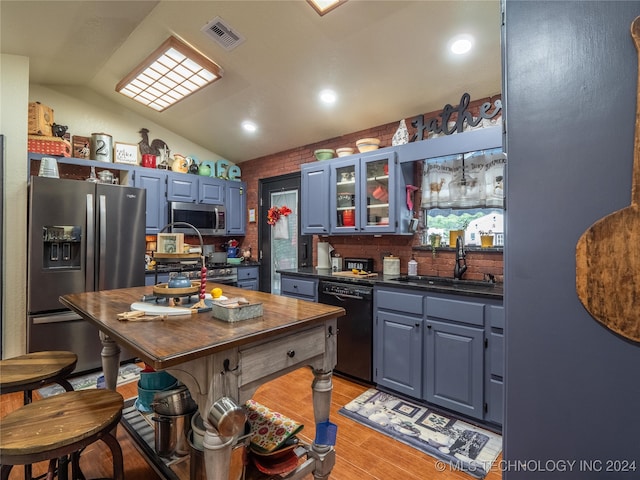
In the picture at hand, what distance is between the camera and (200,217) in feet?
14.7

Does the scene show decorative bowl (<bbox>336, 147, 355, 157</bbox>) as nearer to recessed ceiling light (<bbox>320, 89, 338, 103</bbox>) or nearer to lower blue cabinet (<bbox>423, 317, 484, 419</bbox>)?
recessed ceiling light (<bbox>320, 89, 338, 103</bbox>)

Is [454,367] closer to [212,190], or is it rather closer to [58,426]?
[58,426]

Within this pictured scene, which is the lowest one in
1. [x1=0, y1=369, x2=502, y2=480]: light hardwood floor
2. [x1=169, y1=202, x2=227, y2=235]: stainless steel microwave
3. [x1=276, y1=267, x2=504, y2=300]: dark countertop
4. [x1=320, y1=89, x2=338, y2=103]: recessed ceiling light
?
[x1=0, y1=369, x2=502, y2=480]: light hardwood floor

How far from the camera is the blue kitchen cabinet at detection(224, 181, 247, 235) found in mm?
4895

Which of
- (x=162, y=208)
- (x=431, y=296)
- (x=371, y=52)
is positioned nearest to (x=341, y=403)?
(x=431, y=296)

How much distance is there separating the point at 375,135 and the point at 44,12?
118 inches

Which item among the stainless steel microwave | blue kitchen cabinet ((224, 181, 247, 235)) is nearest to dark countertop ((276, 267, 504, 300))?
the stainless steel microwave

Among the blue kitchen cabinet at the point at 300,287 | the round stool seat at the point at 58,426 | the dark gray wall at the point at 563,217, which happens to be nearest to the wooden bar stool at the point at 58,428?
the round stool seat at the point at 58,426

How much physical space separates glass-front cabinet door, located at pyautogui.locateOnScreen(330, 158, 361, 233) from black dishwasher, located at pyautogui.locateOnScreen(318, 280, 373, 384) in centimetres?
72

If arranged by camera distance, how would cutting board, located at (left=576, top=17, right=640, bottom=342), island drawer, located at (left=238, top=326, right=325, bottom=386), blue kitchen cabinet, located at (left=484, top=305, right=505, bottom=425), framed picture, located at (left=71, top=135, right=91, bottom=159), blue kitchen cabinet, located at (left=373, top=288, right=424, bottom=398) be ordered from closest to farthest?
cutting board, located at (left=576, top=17, right=640, bottom=342) → island drawer, located at (left=238, top=326, right=325, bottom=386) → blue kitchen cabinet, located at (left=484, top=305, right=505, bottom=425) → blue kitchen cabinet, located at (left=373, top=288, right=424, bottom=398) → framed picture, located at (left=71, top=135, right=91, bottom=159)

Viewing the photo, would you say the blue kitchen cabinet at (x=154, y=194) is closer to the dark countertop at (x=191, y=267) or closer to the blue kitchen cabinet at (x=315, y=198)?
the dark countertop at (x=191, y=267)

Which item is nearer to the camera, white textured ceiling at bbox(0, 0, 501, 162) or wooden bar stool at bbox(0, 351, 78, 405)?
wooden bar stool at bbox(0, 351, 78, 405)

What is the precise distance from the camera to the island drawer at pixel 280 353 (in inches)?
45.6

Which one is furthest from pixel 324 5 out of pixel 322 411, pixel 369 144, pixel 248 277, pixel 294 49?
pixel 248 277
